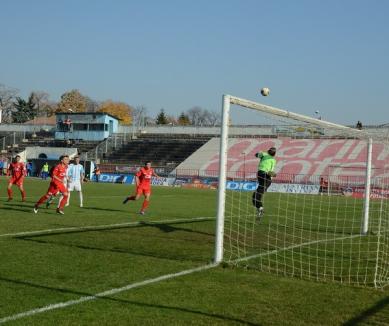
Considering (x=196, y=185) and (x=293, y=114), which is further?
(x=196, y=185)

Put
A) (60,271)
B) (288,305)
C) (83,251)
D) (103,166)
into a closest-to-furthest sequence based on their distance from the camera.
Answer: (288,305)
(60,271)
(83,251)
(103,166)

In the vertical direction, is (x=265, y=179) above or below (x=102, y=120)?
below

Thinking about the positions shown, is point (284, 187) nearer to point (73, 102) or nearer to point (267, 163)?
point (267, 163)

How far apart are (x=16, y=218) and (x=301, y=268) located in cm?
868

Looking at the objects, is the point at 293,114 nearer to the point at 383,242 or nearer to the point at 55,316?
the point at 383,242

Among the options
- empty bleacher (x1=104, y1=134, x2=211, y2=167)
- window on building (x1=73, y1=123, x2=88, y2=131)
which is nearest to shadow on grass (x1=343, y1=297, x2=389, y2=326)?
empty bleacher (x1=104, y1=134, x2=211, y2=167)

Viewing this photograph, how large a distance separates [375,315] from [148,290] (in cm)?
263

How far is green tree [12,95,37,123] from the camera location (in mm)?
108812

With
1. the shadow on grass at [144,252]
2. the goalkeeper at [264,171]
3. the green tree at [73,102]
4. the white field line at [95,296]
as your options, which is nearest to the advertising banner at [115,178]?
the goalkeeper at [264,171]

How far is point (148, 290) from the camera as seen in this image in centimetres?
655

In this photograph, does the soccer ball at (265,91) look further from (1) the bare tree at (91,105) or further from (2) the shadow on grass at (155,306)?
(1) the bare tree at (91,105)

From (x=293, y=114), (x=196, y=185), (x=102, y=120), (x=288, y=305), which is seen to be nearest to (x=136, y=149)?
(x=102, y=120)

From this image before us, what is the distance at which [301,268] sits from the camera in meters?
8.57

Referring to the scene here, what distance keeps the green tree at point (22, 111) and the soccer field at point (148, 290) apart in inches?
4074
